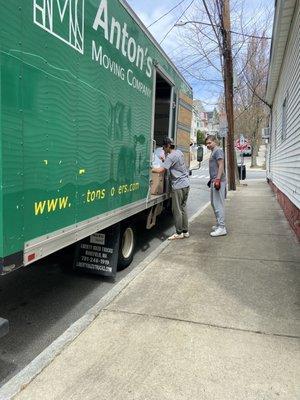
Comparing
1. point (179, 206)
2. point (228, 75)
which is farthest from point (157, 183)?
point (228, 75)

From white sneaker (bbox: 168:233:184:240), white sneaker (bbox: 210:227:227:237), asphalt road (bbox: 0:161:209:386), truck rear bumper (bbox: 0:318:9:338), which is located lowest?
asphalt road (bbox: 0:161:209:386)

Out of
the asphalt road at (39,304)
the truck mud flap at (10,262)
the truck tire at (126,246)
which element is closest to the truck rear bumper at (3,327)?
the truck mud flap at (10,262)

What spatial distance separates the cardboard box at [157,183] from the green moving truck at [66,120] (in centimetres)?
128

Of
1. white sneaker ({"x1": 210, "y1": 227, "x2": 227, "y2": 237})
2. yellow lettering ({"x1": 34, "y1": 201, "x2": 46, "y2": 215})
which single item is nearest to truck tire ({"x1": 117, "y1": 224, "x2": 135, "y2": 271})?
white sneaker ({"x1": 210, "y1": 227, "x2": 227, "y2": 237})

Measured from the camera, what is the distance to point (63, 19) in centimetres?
350

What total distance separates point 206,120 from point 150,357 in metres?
112

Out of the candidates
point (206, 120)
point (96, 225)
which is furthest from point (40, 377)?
point (206, 120)

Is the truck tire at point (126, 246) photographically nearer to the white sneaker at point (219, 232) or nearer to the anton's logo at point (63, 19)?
the white sneaker at point (219, 232)

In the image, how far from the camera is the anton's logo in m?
3.19

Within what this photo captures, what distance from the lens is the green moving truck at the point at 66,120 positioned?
2.94 meters

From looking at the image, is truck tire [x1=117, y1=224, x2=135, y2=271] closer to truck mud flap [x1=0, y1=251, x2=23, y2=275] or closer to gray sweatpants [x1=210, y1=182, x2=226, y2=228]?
gray sweatpants [x1=210, y1=182, x2=226, y2=228]

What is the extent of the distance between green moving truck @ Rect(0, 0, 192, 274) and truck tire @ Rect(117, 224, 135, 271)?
0.10 metres

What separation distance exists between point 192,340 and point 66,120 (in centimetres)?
216

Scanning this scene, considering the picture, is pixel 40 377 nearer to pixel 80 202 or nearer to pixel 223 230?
pixel 80 202
